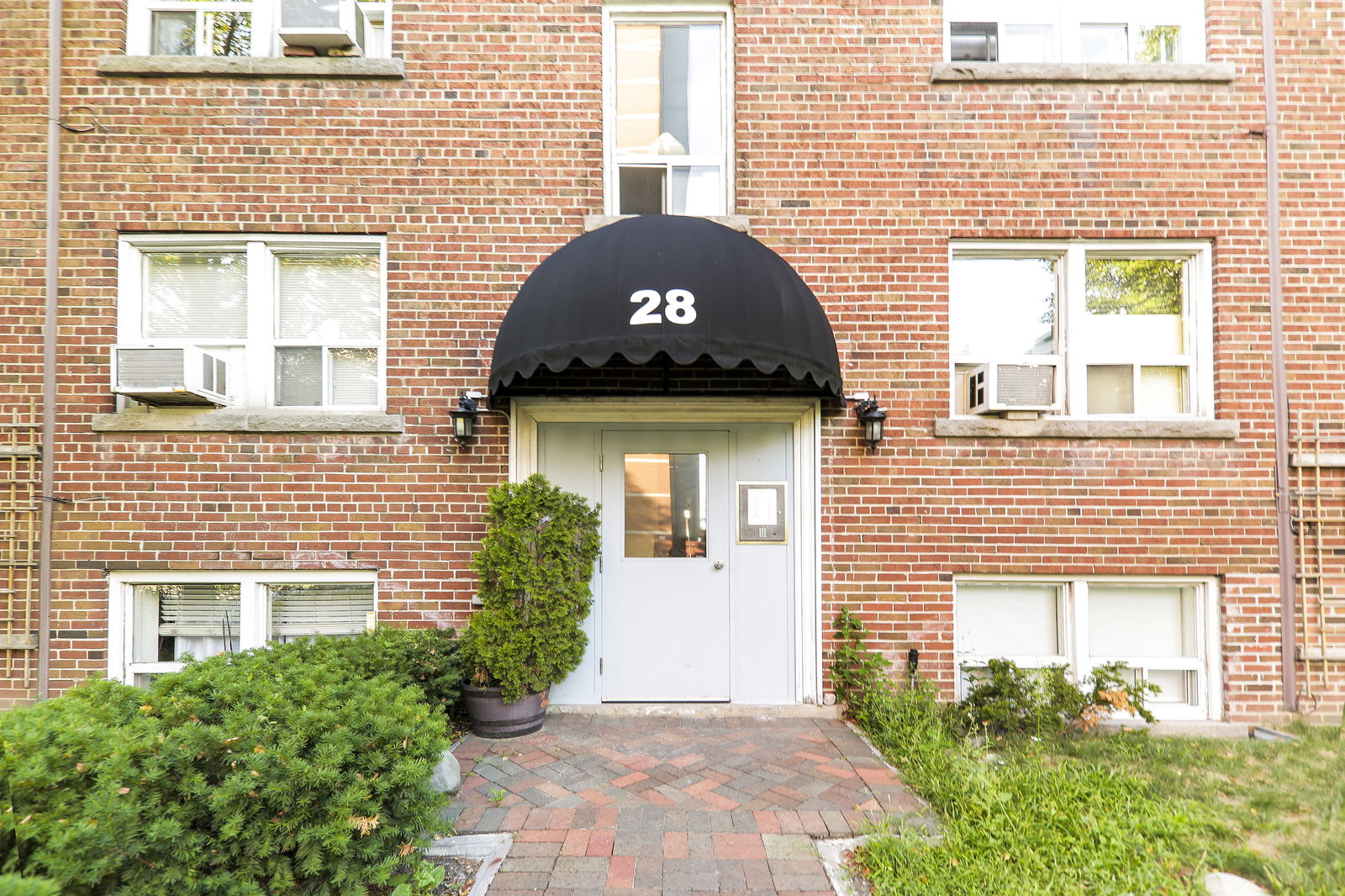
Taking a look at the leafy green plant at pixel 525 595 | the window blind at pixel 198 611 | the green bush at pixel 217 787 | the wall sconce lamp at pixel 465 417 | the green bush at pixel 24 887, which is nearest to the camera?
the green bush at pixel 24 887

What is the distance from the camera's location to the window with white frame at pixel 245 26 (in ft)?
16.6

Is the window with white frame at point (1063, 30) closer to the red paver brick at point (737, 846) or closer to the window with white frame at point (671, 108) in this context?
the window with white frame at point (671, 108)

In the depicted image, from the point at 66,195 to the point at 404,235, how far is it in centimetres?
266

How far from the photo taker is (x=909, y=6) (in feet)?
16.8

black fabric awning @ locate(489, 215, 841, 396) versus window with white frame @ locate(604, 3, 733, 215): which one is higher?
window with white frame @ locate(604, 3, 733, 215)

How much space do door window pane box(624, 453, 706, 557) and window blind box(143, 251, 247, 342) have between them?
11.5 feet

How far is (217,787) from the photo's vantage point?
2.45 m

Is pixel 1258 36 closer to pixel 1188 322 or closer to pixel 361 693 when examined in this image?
pixel 1188 322

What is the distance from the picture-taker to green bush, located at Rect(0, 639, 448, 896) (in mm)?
2143

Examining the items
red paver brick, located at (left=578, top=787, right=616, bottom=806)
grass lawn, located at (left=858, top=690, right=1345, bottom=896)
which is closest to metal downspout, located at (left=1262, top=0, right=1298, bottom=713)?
grass lawn, located at (left=858, top=690, right=1345, bottom=896)

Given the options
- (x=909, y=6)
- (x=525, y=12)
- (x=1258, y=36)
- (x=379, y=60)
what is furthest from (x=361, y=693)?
(x=1258, y=36)

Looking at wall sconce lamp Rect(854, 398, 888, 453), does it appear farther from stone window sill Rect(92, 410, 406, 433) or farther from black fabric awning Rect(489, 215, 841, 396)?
stone window sill Rect(92, 410, 406, 433)

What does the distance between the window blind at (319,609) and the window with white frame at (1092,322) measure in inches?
204

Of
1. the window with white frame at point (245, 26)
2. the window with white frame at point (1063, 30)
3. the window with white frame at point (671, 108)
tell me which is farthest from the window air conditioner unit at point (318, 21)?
the window with white frame at point (1063, 30)
